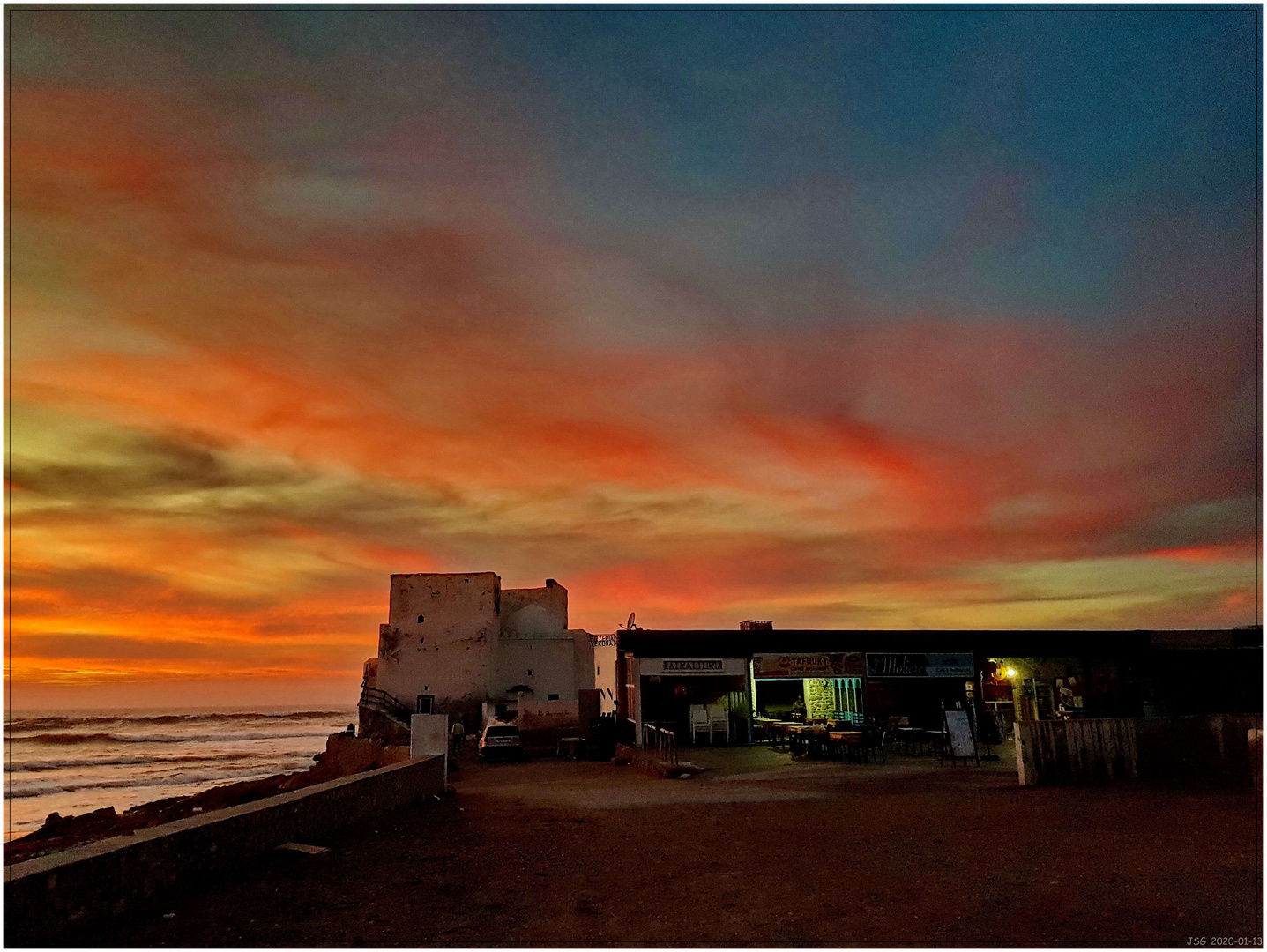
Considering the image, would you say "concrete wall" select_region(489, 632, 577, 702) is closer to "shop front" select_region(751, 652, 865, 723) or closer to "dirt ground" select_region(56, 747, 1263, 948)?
"shop front" select_region(751, 652, 865, 723)

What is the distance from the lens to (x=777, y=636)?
26953 mm

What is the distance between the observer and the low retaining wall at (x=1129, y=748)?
47.0 ft

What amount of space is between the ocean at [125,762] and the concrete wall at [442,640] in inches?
310

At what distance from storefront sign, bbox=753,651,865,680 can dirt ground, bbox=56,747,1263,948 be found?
44.7 feet

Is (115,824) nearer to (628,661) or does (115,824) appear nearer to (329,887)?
(628,661)

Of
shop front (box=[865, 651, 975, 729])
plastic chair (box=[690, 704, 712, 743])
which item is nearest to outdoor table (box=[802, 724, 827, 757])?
plastic chair (box=[690, 704, 712, 743])

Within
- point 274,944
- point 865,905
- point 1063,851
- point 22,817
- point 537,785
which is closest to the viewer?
point 274,944

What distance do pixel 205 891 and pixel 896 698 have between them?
2539cm

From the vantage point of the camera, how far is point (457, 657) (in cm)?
4622

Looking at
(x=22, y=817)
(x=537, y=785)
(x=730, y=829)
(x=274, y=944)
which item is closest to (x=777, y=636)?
(x=537, y=785)

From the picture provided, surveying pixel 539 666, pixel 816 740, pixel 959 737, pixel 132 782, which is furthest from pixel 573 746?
pixel 132 782

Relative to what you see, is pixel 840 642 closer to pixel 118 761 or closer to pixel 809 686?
pixel 809 686

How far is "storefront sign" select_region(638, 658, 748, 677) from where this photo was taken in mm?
26438

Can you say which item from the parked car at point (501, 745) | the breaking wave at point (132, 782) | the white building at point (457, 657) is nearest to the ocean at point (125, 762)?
the breaking wave at point (132, 782)
